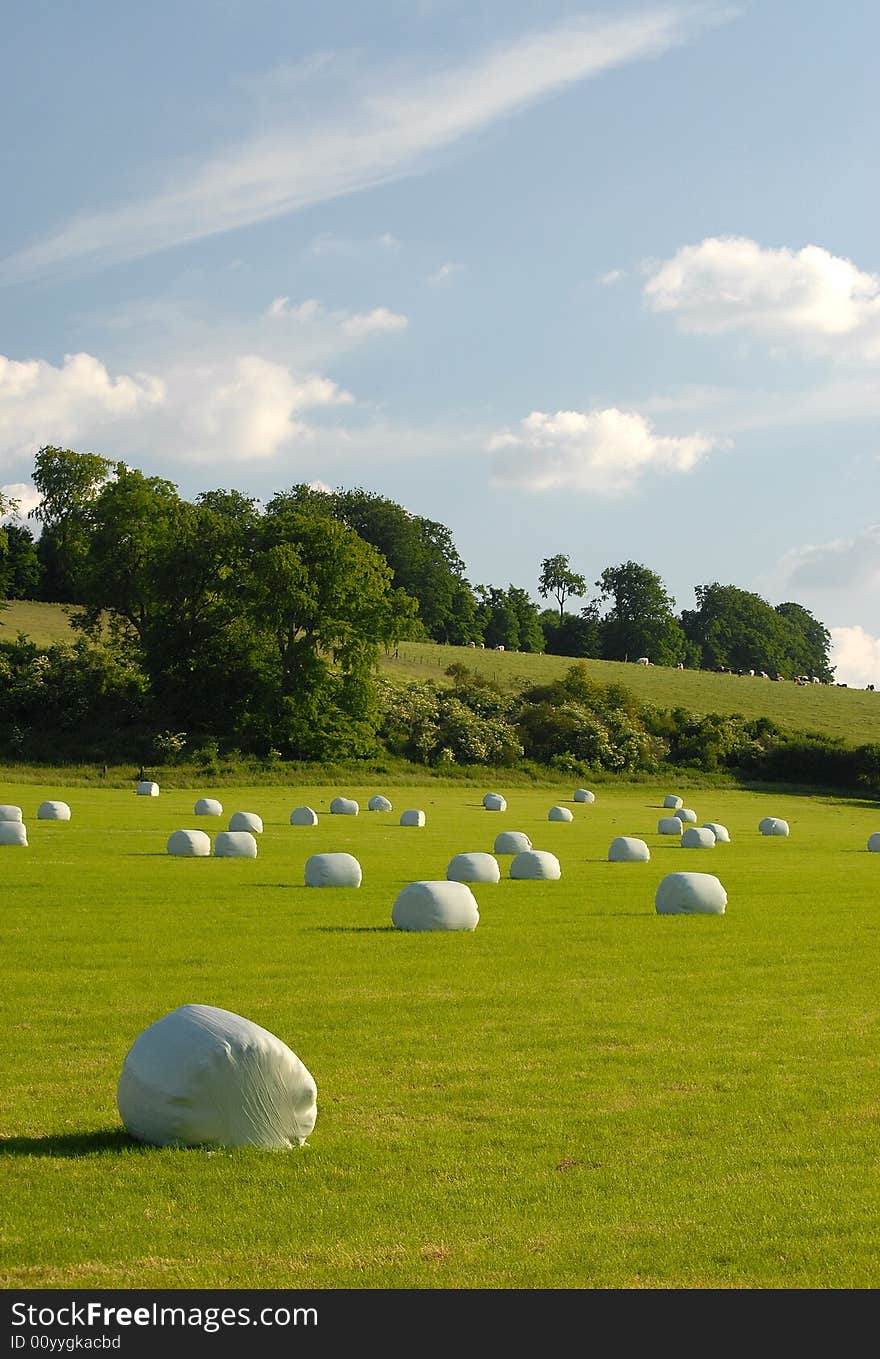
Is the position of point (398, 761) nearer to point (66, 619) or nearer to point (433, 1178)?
point (66, 619)

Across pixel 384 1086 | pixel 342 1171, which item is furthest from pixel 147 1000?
pixel 342 1171

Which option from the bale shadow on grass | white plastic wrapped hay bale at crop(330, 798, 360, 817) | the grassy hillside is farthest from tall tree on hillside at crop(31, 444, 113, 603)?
the bale shadow on grass

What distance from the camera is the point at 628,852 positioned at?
38.3 metres

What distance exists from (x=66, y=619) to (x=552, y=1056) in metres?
94.5

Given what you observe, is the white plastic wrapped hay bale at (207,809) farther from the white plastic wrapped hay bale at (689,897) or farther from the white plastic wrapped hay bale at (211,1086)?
the white plastic wrapped hay bale at (211,1086)

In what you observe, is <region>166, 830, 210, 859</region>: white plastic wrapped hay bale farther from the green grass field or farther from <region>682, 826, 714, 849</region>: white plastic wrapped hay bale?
<region>682, 826, 714, 849</region>: white plastic wrapped hay bale

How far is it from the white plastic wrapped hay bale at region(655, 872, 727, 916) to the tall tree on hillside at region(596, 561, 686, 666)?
425 ft

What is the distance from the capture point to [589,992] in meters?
17.3

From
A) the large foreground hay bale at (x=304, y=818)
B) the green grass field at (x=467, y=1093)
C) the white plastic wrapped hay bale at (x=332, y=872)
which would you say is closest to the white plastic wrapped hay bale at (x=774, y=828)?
the large foreground hay bale at (x=304, y=818)

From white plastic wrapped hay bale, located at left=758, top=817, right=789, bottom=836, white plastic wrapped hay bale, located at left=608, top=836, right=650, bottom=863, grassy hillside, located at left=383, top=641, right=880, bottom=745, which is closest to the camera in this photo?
white plastic wrapped hay bale, located at left=608, top=836, right=650, bottom=863

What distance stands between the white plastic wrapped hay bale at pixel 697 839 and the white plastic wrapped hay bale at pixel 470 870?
55.6 ft

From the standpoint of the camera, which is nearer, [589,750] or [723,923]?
[723,923]

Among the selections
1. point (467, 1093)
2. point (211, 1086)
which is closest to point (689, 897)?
point (467, 1093)

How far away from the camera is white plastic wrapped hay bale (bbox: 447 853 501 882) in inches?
1169
